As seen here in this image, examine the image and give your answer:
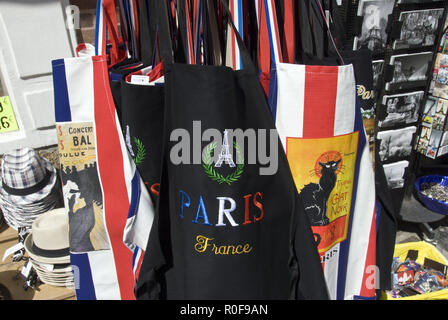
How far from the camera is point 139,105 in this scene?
Result: 2.83ft

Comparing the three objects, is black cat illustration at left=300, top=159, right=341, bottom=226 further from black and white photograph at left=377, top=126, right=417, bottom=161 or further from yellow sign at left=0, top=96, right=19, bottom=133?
yellow sign at left=0, top=96, right=19, bottom=133

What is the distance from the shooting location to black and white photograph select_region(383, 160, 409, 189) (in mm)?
1979

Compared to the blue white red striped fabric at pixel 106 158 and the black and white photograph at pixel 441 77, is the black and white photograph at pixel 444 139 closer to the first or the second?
the black and white photograph at pixel 441 77

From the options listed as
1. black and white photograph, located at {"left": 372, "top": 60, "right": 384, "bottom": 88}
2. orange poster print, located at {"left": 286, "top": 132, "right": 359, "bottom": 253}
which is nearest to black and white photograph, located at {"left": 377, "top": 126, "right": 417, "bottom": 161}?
black and white photograph, located at {"left": 372, "top": 60, "right": 384, "bottom": 88}

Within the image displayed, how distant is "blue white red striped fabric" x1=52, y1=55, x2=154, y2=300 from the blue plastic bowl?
2.09 meters

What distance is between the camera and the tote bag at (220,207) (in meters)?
→ 0.76

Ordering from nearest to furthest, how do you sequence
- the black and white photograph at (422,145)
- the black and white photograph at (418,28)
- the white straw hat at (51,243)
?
the white straw hat at (51,243) < the black and white photograph at (418,28) < the black and white photograph at (422,145)

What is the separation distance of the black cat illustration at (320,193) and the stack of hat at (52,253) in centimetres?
100

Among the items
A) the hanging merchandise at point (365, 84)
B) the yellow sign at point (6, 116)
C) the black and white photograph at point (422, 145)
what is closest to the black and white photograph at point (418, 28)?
the black and white photograph at point (422, 145)

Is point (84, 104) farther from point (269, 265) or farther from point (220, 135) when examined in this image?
point (269, 265)

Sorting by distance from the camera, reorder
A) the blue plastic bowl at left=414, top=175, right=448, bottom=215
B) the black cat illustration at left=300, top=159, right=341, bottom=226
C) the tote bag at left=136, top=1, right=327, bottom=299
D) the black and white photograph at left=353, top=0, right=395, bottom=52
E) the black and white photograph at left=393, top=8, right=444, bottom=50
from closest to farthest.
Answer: the tote bag at left=136, top=1, right=327, bottom=299, the black cat illustration at left=300, top=159, right=341, bottom=226, the black and white photograph at left=353, top=0, right=395, bottom=52, the black and white photograph at left=393, top=8, right=444, bottom=50, the blue plastic bowl at left=414, top=175, right=448, bottom=215

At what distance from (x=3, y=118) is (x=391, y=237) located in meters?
1.80

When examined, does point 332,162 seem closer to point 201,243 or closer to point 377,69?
point 201,243

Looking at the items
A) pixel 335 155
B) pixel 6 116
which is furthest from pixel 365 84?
pixel 6 116
